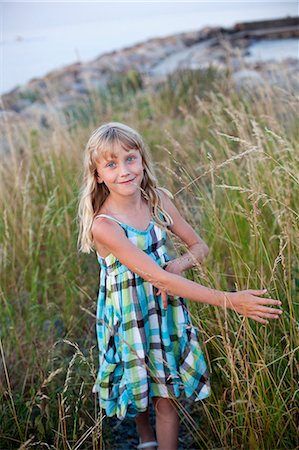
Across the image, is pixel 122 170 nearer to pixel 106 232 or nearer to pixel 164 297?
pixel 106 232

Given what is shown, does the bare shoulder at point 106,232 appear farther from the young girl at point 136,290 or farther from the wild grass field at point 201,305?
the wild grass field at point 201,305

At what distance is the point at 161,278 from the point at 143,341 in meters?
0.26

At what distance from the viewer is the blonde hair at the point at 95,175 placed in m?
2.10

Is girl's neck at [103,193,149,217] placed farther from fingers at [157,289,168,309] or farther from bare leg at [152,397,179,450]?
bare leg at [152,397,179,450]

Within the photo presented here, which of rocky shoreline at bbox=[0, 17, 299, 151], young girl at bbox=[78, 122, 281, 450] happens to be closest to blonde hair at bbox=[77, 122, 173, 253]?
young girl at bbox=[78, 122, 281, 450]

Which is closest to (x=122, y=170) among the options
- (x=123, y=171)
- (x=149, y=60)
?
(x=123, y=171)

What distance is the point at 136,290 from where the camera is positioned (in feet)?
6.95

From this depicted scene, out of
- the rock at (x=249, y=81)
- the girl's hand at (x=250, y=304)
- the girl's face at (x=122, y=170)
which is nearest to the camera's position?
the girl's hand at (x=250, y=304)

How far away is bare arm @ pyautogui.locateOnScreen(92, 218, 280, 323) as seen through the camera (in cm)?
183

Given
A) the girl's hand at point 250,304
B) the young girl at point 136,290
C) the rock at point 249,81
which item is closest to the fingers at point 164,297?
the young girl at point 136,290

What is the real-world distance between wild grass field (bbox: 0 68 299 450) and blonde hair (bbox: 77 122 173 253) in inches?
4.8

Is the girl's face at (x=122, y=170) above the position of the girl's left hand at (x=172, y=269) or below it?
above

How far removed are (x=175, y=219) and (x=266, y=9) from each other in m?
17.7

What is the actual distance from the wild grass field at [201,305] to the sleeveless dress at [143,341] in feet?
0.24
